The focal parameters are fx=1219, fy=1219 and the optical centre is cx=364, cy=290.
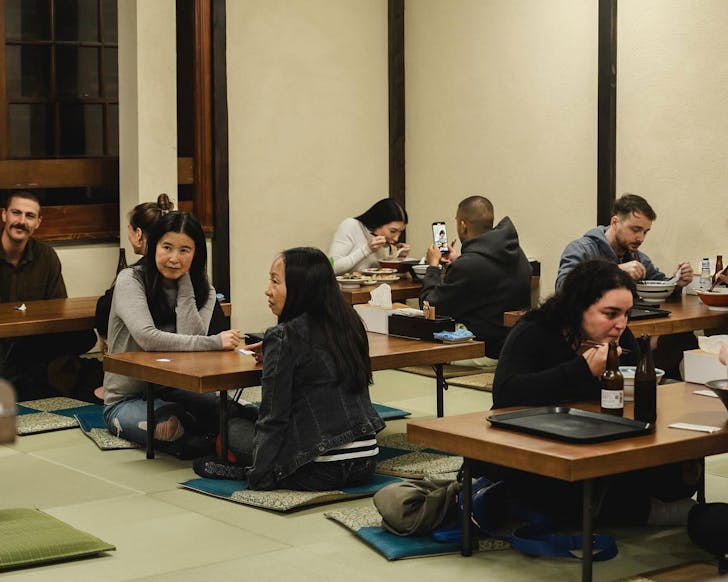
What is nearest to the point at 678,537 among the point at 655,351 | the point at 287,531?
the point at 287,531

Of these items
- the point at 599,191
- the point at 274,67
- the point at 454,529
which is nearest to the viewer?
the point at 454,529

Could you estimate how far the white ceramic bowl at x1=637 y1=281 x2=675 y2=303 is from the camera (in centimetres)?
654

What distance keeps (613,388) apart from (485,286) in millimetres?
3294

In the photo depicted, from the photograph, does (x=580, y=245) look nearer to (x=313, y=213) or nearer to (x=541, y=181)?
(x=541, y=181)

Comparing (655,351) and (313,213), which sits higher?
(313,213)

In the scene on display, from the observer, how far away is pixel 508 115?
8.83 m

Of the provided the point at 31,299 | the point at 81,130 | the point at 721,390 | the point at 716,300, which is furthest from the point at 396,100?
the point at 721,390

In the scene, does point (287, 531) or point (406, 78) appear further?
point (406, 78)

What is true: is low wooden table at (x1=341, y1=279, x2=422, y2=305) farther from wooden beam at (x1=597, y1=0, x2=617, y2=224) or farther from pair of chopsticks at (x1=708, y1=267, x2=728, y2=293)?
pair of chopsticks at (x1=708, y1=267, x2=728, y2=293)

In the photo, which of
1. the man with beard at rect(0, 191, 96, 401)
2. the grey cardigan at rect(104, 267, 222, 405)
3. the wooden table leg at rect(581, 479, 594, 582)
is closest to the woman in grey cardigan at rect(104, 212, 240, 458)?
the grey cardigan at rect(104, 267, 222, 405)

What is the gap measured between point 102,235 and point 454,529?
4.92m

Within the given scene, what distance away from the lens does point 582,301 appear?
13.2 ft

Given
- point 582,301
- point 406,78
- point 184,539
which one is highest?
point 406,78

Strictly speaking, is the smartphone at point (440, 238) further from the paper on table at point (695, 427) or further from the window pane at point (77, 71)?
the paper on table at point (695, 427)
